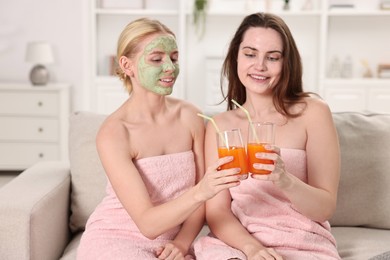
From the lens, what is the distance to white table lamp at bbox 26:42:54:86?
559cm

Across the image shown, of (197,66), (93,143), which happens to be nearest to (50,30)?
(197,66)

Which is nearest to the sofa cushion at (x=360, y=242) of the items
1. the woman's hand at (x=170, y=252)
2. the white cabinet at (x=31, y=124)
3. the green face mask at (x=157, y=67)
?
the woman's hand at (x=170, y=252)

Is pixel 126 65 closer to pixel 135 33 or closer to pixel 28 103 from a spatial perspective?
pixel 135 33

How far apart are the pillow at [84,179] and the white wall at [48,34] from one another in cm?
365

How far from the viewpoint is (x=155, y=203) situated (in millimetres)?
→ 1987

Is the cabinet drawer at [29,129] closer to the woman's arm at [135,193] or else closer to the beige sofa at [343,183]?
the beige sofa at [343,183]

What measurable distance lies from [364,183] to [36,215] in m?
1.22

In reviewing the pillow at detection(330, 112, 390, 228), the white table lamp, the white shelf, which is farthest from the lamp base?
the pillow at detection(330, 112, 390, 228)

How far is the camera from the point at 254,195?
2.01 meters

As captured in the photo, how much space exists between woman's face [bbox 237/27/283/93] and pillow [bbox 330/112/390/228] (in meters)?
0.60

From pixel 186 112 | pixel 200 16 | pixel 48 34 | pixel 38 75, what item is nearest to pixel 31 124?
pixel 38 75

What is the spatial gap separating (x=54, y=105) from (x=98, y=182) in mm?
3257

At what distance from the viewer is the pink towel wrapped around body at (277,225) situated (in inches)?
74.8

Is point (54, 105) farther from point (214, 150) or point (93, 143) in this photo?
point (214, 150)
